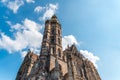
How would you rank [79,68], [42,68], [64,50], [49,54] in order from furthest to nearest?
[64,50], [79,68], [49,54], [42,68]

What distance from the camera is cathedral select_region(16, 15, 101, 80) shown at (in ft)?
138

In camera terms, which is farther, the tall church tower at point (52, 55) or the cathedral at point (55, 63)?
the tall church tower at point (52, 55)

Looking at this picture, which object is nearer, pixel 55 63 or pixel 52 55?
pixel 55 63

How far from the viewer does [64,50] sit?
5300cm

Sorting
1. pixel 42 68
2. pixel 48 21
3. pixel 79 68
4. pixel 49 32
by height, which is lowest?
pixel 42 68

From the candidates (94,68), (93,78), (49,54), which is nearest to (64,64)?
(49,54)

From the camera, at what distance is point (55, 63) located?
140ft

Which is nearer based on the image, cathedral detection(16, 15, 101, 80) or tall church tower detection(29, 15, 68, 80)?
cathedral detection(16, 15, 101, 80)

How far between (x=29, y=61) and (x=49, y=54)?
929cm

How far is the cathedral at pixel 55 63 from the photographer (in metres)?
41.9

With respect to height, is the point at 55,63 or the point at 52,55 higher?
the point at 52,55

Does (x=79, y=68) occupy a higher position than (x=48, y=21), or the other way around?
(x=48, y=21)

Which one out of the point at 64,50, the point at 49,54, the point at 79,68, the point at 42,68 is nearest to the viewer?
the point at 42,68

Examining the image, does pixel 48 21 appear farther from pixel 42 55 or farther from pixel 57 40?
pixel 42 55
